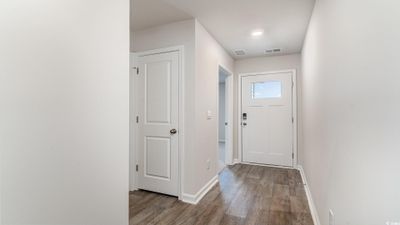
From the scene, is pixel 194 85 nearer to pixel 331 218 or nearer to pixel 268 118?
pixel 331 218

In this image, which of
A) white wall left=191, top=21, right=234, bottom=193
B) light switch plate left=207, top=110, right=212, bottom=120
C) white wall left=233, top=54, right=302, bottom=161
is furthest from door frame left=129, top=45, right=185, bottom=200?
white wall left=233, top=54, right=302, bottom=161

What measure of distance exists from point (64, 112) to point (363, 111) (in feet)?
4.93

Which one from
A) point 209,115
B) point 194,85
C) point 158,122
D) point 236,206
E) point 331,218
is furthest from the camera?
point 209,115

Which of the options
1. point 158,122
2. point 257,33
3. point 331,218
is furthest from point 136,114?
point 331,218

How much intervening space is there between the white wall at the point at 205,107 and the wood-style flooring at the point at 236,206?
29cm

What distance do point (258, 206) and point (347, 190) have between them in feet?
4.77

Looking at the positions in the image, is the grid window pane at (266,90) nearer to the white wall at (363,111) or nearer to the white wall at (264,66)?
the white wall at (264,66)

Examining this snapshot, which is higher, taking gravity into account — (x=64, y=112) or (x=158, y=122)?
(x=64, y=112)

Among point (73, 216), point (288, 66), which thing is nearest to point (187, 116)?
point (73, 216)

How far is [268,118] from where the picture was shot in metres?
4.23

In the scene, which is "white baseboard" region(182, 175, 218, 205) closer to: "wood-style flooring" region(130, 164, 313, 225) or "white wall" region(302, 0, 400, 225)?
"wood-style flooring" region(130, 164, 313, 225)

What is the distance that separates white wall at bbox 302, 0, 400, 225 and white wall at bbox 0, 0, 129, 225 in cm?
137

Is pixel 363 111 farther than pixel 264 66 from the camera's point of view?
No

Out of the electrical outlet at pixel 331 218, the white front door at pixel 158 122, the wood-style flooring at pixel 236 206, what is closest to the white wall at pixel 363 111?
the electrical outlet at pixel 331 218
